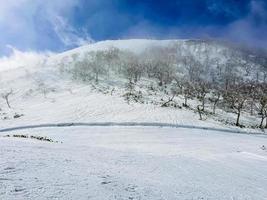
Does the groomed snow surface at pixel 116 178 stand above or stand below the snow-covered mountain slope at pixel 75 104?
above

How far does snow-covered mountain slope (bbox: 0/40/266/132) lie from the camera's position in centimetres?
6725

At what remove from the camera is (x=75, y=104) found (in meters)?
83.4

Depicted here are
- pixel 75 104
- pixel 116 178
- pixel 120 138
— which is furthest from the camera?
pixel 75 104

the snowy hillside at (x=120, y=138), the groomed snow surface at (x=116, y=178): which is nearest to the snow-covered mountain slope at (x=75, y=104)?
the snowy hillside at (x=120, y=138)

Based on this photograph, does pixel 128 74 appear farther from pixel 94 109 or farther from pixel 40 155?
pixel 40 155

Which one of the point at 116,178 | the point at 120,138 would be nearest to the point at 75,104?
the point at 120,138

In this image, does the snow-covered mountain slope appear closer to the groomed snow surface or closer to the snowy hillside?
the snowy hillside

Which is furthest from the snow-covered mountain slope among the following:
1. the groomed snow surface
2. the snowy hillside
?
the groomed snow surface

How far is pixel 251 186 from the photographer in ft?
39.5

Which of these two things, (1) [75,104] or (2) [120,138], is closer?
(2) [120,138]

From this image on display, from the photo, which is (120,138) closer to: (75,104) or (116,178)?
(116,178)

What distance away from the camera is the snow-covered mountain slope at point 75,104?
67250 millimetres

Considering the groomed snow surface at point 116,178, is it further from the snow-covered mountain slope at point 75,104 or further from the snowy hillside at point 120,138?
the snow-covered mountain slope at point 75,104

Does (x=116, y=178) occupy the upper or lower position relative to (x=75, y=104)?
upper
